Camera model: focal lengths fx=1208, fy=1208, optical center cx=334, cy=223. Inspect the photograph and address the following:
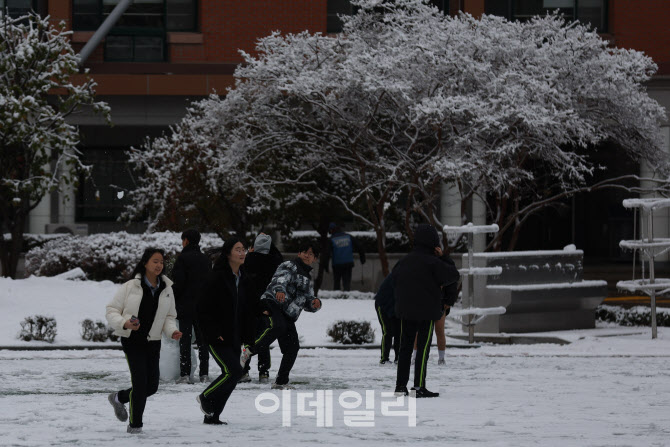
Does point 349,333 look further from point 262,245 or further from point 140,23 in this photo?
point 140,23

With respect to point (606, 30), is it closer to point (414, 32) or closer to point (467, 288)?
point (414, 32)

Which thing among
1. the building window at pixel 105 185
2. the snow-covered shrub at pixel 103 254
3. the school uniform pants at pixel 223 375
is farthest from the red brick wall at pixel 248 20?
the school uniform pants at pixel 223 375

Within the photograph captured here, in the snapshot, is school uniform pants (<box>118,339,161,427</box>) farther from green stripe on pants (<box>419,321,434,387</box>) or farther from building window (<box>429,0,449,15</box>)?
building window (<box>429,0,449,15</box>)

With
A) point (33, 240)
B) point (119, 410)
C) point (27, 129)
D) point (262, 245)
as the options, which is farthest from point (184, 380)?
point (33, 240)

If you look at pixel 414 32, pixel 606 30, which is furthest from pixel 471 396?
pixel 606 30

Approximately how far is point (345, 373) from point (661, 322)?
10.4 m

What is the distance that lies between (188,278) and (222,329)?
358 centimetres

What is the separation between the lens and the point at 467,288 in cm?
2062

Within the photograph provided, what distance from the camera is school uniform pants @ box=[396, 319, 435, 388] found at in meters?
12.3

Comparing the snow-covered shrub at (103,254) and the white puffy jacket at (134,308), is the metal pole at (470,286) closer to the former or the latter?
the snow-covered shrub at (103,254)

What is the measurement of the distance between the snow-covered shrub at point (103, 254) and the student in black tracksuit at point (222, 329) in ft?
56.0

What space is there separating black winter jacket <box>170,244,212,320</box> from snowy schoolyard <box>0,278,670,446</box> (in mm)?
926

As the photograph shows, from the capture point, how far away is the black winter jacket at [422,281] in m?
12.2

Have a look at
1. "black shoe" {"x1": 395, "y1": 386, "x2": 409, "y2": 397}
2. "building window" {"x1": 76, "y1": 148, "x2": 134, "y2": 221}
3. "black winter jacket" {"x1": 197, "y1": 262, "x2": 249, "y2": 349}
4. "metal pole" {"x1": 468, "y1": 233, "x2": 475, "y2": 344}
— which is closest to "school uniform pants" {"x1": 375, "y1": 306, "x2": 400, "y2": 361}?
"black shoe" {"x1": 395, "y1": 386, "x2": 409, "y2": 397}
